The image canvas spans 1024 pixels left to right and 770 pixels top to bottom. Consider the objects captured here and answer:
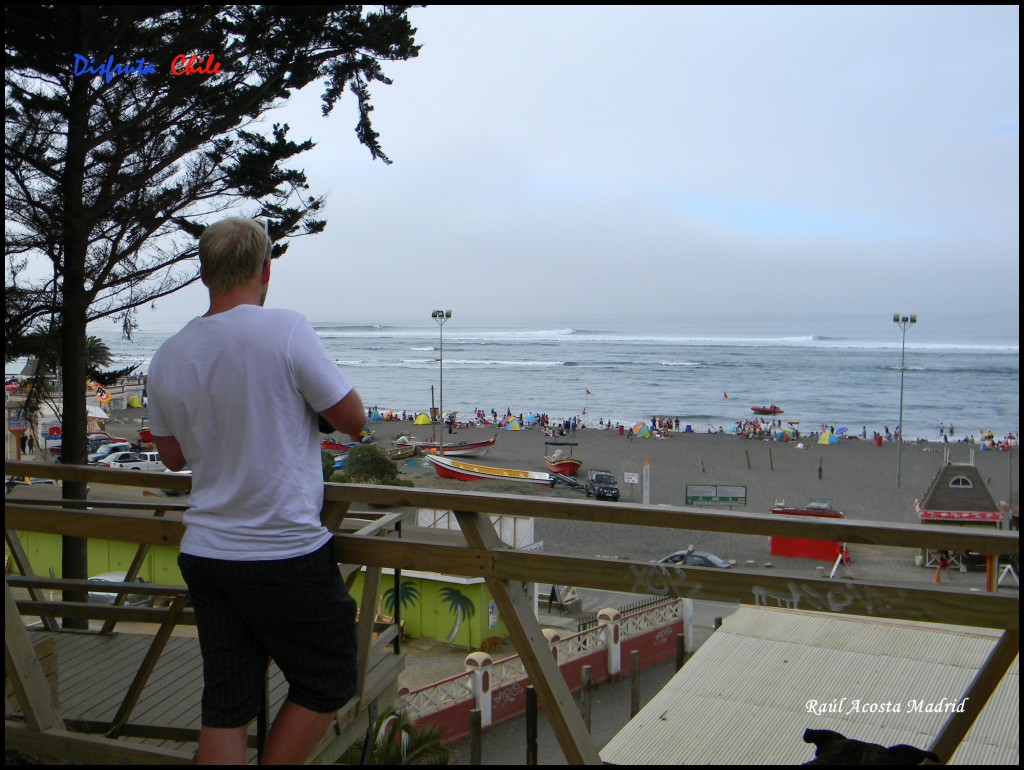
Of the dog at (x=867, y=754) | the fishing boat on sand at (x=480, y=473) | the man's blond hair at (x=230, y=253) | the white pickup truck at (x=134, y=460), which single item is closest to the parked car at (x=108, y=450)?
the white pickup truck at (x=134, y=460)

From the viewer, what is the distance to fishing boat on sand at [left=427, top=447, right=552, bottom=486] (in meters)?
31.7

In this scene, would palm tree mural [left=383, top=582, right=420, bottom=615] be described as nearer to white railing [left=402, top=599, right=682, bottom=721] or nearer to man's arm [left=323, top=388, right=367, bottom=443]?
white railing [left=402, top=599, right=682, bottom=721]

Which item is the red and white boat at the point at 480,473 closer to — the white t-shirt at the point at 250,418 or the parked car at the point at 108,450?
the parked car at the point at 108,450

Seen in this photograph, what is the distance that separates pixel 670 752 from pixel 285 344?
626 cm

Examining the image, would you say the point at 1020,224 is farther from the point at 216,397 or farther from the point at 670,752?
the point at 670,752

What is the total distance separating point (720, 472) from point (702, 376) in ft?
169

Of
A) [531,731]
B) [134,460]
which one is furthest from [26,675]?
[134,460]

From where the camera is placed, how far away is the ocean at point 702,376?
60.6m

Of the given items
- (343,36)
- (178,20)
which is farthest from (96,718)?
(343,36)

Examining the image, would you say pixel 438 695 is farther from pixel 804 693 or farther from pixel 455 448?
pixel 455 448

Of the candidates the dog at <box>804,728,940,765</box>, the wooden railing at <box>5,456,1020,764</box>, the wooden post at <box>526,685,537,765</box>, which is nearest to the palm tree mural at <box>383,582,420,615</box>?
the wooden post at <box>526,685,537,765</box>

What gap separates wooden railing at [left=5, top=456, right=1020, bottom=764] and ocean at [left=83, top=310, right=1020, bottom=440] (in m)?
27.4

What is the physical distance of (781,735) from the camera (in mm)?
7141

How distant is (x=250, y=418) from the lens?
1.99 meters
